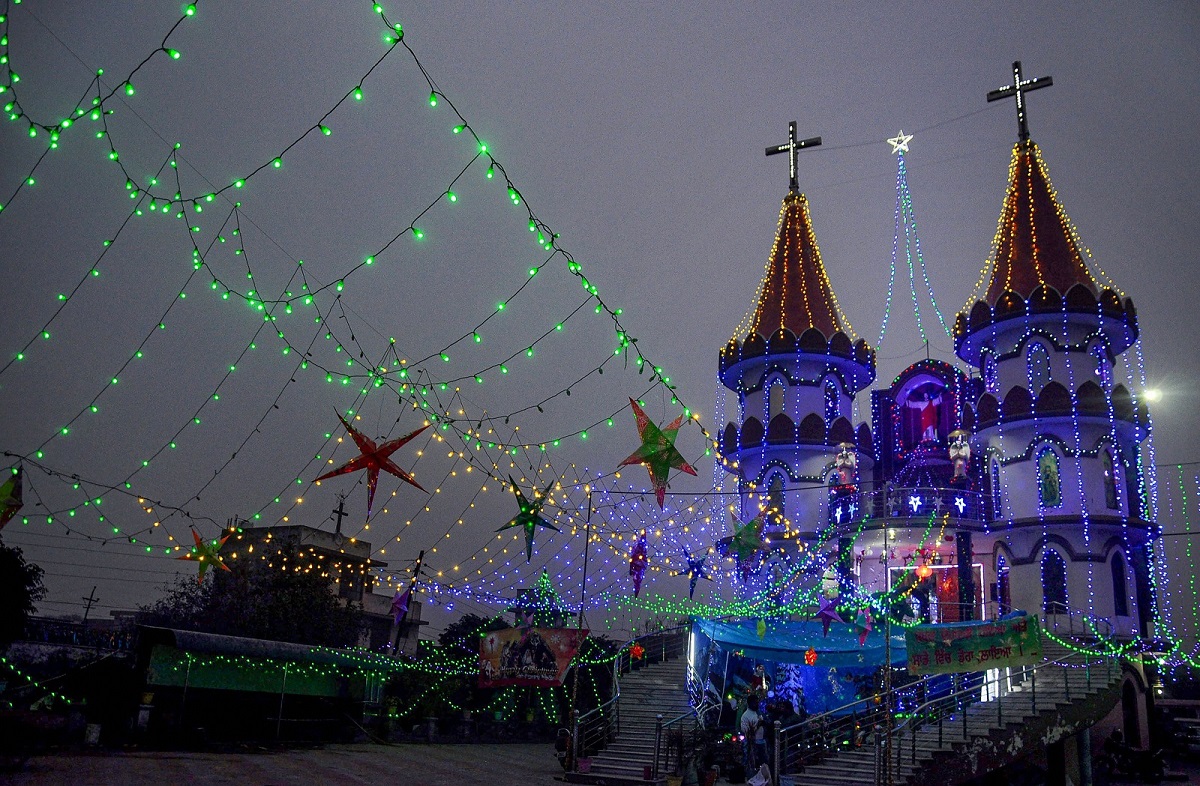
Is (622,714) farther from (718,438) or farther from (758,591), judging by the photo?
(718,438)

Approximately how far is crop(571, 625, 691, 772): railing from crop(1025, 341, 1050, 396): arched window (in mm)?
12785

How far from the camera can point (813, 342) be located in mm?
31594

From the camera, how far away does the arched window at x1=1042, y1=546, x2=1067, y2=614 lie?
2575cm

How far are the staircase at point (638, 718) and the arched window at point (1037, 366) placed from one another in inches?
528

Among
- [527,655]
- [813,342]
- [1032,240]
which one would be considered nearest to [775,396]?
[813,342]

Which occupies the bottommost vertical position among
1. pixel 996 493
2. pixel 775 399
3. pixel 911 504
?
pixel 911 504

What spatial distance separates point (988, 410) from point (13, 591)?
2720cm

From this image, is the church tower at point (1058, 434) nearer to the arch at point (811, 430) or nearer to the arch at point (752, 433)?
the arch at point (811, 430)

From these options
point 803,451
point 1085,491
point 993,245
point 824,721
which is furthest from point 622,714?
point 993,245

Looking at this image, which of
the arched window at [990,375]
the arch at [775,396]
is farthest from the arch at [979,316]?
the arch at [775,396]

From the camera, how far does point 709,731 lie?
19.2 metres

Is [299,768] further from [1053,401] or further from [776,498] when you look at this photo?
[1053,401]

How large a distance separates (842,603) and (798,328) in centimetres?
1135

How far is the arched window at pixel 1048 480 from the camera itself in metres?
26.4
